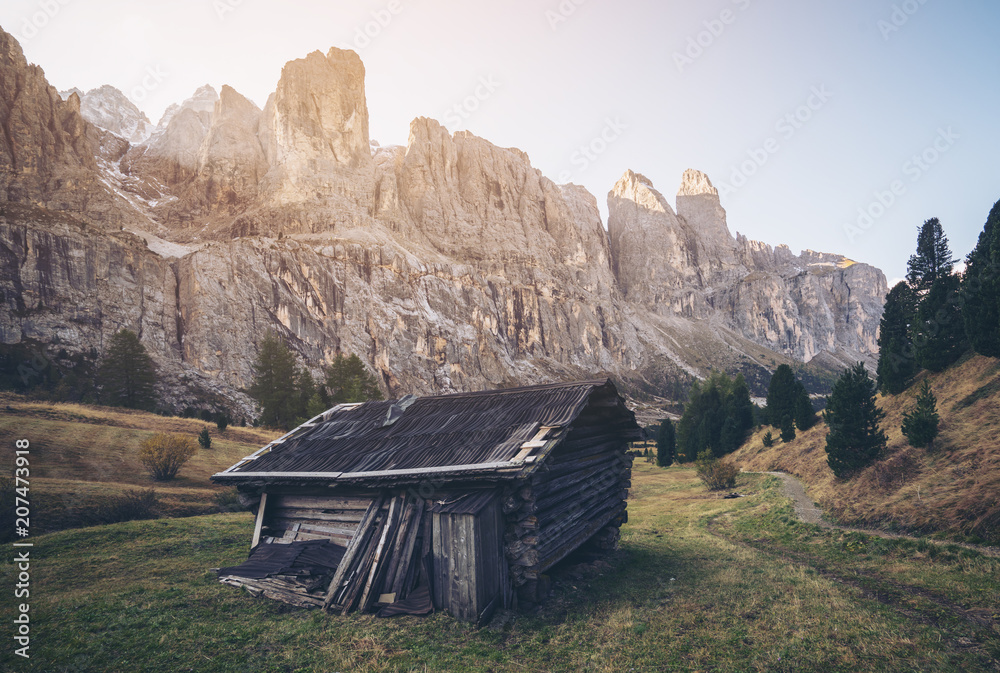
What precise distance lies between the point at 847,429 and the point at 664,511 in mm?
9738

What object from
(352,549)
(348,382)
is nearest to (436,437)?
(352,549)

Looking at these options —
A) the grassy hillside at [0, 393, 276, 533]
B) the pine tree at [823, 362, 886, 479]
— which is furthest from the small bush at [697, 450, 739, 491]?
the grassy hillside at [0, 393, 276, 533]

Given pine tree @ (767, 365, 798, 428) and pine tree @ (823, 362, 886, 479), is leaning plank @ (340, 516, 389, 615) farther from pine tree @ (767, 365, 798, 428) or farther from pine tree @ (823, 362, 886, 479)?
pine tree @ (767, 365, 798, 428)

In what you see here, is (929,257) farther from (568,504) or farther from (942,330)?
(568,504)

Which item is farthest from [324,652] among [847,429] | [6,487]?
[847,429]

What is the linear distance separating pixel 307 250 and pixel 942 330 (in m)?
108

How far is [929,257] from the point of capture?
35.1m

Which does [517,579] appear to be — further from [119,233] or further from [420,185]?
[420,185]

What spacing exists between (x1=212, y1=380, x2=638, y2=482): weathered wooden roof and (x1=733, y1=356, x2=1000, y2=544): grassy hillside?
9.21 metres

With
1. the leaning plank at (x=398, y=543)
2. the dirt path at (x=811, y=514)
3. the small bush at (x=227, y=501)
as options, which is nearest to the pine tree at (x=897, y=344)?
the dirt path at (x=811, y=514)

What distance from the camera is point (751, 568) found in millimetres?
12648

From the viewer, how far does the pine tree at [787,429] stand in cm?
3466

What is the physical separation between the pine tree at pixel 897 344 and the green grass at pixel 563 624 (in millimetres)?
17793

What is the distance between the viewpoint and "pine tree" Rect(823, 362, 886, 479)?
1966 centimetres
